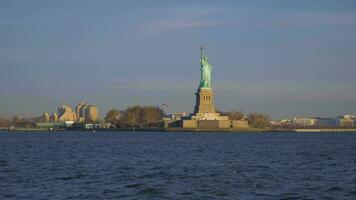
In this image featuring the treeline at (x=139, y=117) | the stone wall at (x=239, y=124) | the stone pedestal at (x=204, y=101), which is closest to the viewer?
the stone pedestal at (x=204, y=101)

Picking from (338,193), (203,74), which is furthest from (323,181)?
(203,74)

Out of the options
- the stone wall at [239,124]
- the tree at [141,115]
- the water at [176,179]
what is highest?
the tree at [141,115]

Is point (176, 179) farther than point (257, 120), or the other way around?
point (257, 120)

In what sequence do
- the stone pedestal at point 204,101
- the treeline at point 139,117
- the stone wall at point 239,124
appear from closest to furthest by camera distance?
the stone pedestal at point 204,101
the stone wall at point 239,124
the treeline at point 139,117

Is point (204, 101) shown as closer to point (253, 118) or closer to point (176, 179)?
point (253, 118)

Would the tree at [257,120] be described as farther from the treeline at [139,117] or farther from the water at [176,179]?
the water at [176,179]

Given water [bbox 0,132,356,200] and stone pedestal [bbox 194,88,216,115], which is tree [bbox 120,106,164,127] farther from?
water [bbox 0,132,356,200]

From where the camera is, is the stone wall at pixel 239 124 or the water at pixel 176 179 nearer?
the water at pixel 176 179

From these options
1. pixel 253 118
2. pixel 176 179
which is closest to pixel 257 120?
pixel 253 118

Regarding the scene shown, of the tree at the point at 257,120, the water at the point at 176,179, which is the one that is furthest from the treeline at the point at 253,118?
the water at the point at 176,179

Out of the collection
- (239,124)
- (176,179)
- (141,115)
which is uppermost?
(141,115)

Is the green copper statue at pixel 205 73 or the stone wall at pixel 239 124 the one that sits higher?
the green copper statue at pixel 205 73

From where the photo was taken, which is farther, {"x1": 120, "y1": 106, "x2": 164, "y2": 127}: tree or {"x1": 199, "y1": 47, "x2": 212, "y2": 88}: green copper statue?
{"x1": 120, "y1": 106, "x2": 164, "y2": 127}: tree

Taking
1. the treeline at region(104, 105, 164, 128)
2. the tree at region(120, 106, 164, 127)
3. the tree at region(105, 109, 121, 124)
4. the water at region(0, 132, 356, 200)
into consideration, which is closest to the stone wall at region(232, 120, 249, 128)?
the treeline at region(104, 105, 164, 128)
